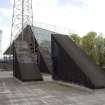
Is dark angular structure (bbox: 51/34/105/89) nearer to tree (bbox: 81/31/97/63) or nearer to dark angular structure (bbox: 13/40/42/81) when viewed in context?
dark angular structure (bbox: 13/40/42/81)

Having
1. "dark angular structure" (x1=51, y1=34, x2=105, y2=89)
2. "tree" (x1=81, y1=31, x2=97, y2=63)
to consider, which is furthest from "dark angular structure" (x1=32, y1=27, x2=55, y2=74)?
"dark angular structure" (x1=51, y1=34, x2=105, y2=89)

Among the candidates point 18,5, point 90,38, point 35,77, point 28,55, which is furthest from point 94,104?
point 90,38

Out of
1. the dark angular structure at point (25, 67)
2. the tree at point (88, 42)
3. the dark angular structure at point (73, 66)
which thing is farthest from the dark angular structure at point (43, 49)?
the dark angular structure at point (73, 66)

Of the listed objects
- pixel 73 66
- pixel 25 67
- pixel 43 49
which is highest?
pixel 43 49

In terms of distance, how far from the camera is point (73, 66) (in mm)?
17000

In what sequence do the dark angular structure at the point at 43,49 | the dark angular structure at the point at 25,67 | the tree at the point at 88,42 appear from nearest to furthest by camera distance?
1. the dark angular structure at the point at 25,67
2. the dark angular structure at the point at 43,49
3. the tree at the point at 88,42

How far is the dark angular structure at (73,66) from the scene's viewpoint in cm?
1550

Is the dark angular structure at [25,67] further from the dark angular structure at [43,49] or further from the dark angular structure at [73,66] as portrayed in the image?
the dark angular structure at [43,49]

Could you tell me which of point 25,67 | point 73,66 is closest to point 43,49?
point 25,67

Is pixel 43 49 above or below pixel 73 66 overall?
above

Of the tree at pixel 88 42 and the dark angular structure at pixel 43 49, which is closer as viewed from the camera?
the dark angular structure at pixel 43 49

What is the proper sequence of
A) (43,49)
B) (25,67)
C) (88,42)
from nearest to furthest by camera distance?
(25,67) < (43,49) < (88,42)

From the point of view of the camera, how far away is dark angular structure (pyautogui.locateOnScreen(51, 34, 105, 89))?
15.5 meters

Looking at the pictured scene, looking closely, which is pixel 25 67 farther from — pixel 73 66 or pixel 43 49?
pixel 43 49
